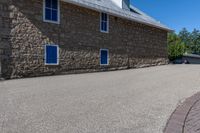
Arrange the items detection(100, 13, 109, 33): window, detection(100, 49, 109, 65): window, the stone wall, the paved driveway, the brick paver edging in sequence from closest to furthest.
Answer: the brick paver edging
the paved driveway
the stone wall
detection(100, 49, 109, 65): window
detection(100, 13, 109, 33): window

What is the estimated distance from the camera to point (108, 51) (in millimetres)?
18016

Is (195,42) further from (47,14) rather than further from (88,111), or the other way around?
(88,111)

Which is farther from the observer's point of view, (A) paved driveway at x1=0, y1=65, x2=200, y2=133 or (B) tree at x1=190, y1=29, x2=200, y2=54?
(B) tree at x1=190, y1=29, x2=200, y2=54

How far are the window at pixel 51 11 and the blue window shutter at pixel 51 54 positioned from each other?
63.1 inches

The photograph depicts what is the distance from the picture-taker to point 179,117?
16.8 feet

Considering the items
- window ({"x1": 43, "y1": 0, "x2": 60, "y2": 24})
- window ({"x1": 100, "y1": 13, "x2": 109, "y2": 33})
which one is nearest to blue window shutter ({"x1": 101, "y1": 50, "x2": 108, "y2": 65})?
window ({"x1": 100, "y1": 13, "x2": 109, "y2": 33})

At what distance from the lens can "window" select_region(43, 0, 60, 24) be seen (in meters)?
14.2

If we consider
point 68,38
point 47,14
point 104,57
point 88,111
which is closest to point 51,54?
point 68,38

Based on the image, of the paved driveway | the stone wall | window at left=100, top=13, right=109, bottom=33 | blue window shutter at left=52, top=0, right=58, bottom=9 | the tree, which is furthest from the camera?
the tree

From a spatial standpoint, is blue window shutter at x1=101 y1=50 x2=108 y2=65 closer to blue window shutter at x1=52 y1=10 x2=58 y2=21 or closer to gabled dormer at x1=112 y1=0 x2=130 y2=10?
blue window shutter at x1=52 y1=10 x2=58 y2=21

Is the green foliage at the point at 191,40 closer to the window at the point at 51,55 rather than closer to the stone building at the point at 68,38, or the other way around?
the stone building at the point at 68,38

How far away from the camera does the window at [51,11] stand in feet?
46.5

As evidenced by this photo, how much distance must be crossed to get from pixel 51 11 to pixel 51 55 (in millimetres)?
2620

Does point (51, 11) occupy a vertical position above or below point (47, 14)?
above
